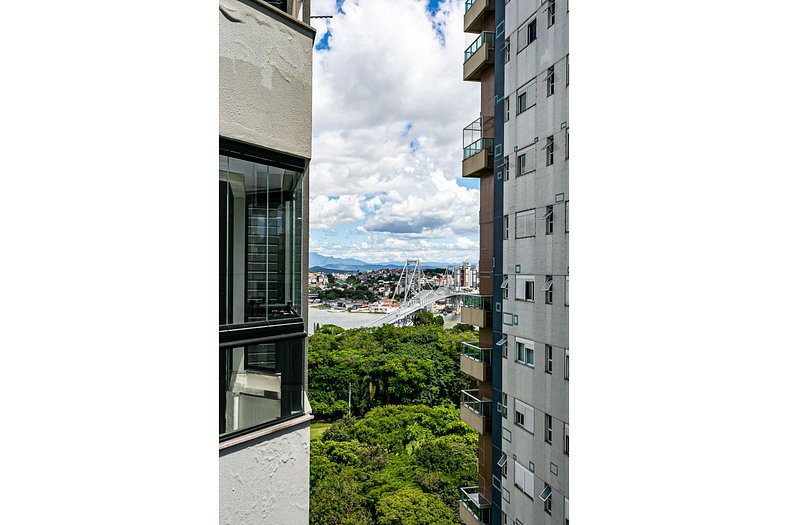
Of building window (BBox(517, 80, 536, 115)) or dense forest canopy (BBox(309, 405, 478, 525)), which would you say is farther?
dense forest canopy (BBox(309, 405, 478, 525))

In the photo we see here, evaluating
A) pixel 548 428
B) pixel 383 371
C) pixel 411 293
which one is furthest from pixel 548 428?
pixel 383 371

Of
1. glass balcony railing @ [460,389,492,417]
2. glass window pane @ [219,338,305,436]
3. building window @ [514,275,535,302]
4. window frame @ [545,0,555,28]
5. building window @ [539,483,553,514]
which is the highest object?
window frame @ [545,0,555,28]

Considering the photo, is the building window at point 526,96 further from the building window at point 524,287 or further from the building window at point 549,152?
the building window at point 524,287

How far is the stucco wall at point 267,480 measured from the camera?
4.66 ft

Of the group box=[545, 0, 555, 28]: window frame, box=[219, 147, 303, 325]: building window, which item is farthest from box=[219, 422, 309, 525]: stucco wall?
box=[545, 0, 555, 28]: window frame

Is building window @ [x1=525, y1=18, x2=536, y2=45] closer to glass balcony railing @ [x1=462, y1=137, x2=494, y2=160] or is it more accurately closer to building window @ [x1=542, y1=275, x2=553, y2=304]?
glass balcony railing @ [x1=462, y1=137, x2=494, y2=160]

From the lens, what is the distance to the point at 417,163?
34.0 ft

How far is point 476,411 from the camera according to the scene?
2850mm

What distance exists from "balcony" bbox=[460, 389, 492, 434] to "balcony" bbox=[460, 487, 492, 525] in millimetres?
383

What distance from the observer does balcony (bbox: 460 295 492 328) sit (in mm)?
2750

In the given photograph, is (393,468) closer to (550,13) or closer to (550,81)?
(550,81)

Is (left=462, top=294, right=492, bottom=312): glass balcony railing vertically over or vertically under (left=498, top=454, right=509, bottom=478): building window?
Answer: over
